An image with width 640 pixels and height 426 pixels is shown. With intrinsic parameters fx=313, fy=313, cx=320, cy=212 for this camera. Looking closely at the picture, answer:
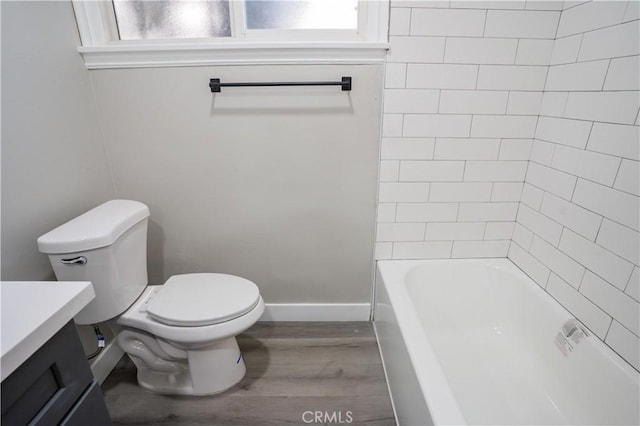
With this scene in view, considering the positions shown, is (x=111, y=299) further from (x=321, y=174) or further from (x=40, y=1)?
(x=40, y=1)

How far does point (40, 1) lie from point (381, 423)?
207 cm

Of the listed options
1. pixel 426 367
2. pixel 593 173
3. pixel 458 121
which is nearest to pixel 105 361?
pixel 426 367

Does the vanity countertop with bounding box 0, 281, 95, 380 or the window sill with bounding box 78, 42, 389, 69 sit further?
the window sill with bounding box 78, 42, 389, 69

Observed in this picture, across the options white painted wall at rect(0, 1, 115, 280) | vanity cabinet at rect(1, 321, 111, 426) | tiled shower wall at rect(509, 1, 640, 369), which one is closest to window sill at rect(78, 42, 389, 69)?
white painted wall at rect(0, 1, 115, 280)

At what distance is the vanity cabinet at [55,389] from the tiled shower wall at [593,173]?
62.2 inches

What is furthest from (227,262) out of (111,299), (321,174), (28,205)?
(28,205)

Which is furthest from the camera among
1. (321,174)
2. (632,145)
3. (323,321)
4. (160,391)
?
(323,321)

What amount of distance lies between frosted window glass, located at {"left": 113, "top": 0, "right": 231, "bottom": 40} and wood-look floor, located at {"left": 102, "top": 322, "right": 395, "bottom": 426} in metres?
1.56

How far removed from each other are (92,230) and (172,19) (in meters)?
0.99

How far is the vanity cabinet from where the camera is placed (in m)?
0.57

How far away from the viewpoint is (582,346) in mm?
1160

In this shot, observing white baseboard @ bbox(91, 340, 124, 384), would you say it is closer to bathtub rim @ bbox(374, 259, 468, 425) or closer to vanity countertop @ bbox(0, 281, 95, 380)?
vanity countertop @ bbox(0, 281, 95, 380)

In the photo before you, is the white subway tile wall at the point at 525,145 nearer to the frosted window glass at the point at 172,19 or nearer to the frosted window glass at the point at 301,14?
the frosted window glass at the point at 301,14

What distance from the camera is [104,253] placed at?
114 cm
